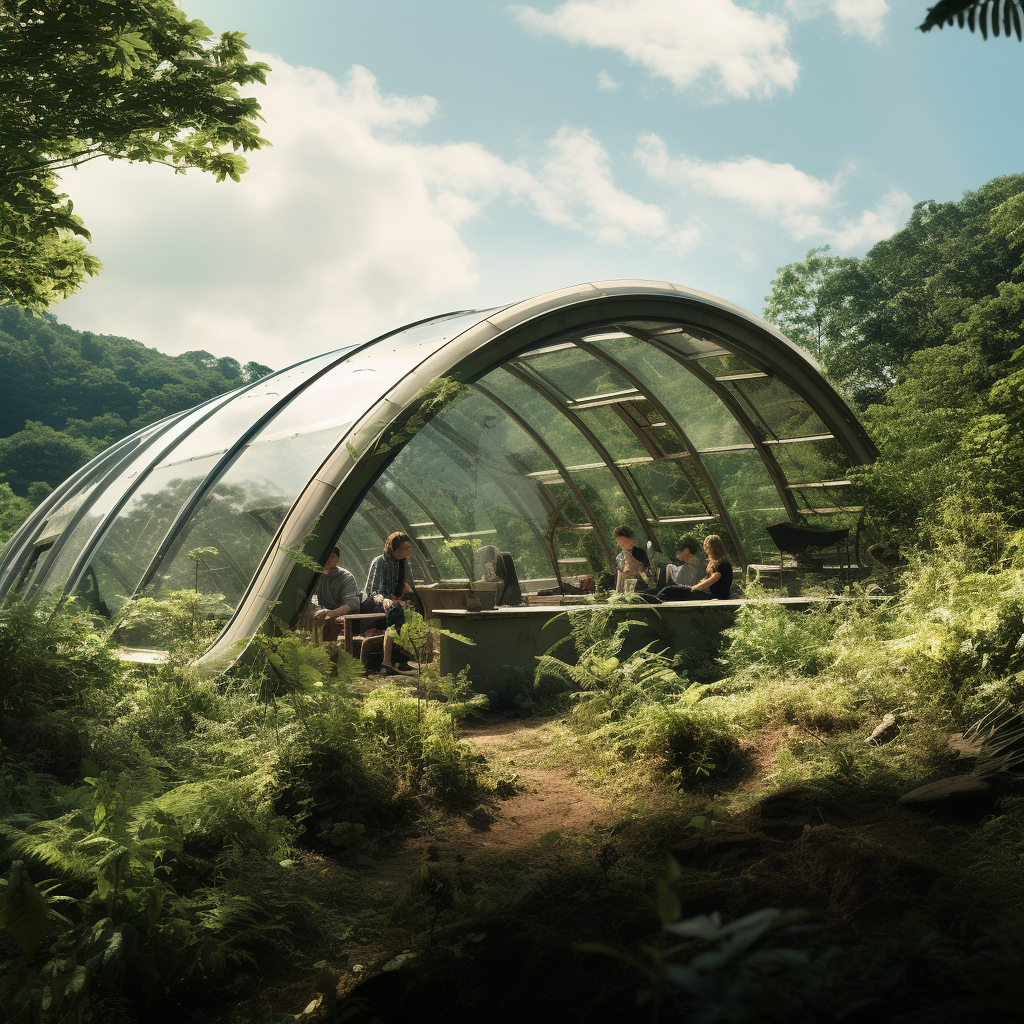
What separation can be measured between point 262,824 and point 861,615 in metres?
5.88

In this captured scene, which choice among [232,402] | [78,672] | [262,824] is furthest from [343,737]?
[232,402]

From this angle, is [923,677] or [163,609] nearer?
[923,677]

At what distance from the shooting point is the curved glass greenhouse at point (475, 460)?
7.79m

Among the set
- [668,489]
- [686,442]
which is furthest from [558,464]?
[686,442]

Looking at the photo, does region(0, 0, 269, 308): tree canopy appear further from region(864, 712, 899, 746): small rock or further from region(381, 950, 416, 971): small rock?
region(864, 712, 899, 746): small rock

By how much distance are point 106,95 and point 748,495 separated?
11.0 meters

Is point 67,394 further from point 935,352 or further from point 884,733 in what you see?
point 884,733

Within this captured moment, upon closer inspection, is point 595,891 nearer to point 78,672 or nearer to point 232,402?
point 78,672

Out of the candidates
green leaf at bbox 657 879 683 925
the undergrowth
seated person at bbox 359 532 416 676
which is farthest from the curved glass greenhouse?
green leaf at bbox 657 879 683 925

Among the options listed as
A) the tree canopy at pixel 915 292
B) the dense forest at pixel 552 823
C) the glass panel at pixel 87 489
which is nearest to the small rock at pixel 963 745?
the dense forest at pixel 552 823

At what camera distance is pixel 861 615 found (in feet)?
24.6

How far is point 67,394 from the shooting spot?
150 ft

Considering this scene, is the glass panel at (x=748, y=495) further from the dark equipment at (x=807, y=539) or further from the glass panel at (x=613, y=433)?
the dark equipment at (x=807, y=539)

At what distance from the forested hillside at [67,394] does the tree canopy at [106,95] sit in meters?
37.9
